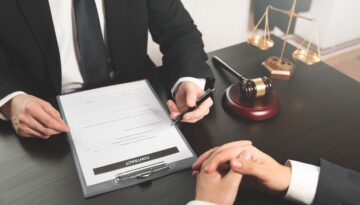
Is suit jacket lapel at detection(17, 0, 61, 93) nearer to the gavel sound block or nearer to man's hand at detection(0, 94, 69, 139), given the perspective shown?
man's hand at detection(0, 94, 69, 139)

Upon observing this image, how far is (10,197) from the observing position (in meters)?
0.75

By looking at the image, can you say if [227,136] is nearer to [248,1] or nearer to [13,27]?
[13,27]

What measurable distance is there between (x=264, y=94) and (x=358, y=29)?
2.79m

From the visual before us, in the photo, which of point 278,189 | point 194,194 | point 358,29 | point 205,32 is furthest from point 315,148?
point 358,29

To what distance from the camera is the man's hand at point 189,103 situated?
37.8 inches

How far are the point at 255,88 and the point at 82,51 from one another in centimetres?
68

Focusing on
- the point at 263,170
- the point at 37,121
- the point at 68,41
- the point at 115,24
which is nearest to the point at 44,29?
the point at 68,41

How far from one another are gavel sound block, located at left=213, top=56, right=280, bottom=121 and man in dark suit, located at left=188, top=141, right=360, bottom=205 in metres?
0.20

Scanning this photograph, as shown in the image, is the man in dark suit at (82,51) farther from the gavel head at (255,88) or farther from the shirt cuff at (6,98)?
the gavel head at (255,88)

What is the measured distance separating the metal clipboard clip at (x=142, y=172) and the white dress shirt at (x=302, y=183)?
0.31 m

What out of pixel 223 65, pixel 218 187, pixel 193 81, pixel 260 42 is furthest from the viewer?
pixel 260 42

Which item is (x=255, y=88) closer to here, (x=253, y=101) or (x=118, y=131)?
(x=253, y=101)

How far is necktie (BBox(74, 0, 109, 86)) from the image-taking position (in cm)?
120

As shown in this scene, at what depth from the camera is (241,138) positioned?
0.94 m
